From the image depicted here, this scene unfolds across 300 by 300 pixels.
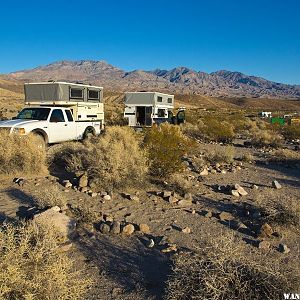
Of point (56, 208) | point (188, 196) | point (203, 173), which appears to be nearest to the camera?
point (56, 208)

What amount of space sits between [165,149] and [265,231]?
4.49 metres

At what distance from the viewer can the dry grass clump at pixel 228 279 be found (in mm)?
3766

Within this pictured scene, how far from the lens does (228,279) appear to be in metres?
3.87

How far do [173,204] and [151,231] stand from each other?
5.27ft

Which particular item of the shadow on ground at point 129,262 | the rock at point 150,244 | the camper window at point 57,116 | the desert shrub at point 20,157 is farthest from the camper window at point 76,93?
the rock at point 150,244

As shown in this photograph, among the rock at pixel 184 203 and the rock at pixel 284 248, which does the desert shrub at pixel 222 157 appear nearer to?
the rock at pixel 184 203

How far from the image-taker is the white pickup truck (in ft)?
40.8

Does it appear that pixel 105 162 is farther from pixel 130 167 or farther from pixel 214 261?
pixel 214 261

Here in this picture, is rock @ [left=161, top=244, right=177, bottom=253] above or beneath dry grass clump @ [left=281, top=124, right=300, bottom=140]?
beneath

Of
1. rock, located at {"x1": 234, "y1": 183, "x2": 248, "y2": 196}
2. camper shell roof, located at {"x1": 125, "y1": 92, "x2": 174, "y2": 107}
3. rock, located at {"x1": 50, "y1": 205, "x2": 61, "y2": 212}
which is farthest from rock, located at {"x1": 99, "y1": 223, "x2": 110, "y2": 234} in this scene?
camper shell roof, located at {"x1": 125, "y1": 92, "x2": 174, "y2": 107}

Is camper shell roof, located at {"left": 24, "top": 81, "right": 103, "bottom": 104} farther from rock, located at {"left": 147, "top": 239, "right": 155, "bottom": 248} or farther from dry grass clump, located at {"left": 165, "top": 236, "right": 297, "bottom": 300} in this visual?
dry grass clump, located at {"left": 165, "top": 236, "right": 297, "bottom": 300}

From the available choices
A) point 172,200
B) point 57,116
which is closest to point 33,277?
point 172,200

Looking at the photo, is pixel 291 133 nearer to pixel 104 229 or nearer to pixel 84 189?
pixel 84 189

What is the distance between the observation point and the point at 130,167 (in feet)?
29.3
